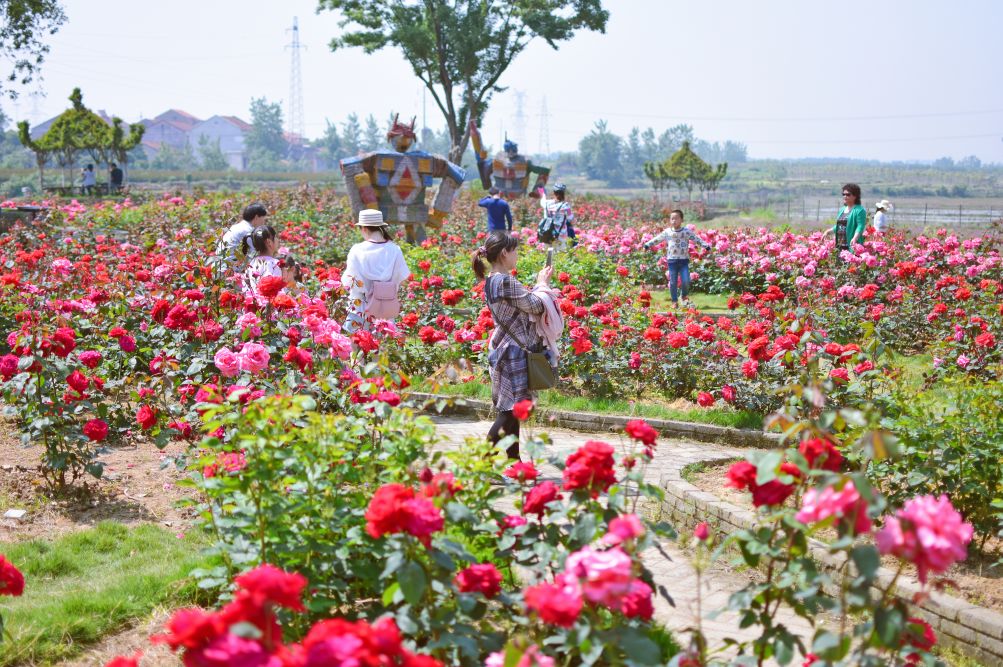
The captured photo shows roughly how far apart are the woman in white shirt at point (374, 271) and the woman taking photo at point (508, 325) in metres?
1.33

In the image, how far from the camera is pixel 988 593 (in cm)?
380

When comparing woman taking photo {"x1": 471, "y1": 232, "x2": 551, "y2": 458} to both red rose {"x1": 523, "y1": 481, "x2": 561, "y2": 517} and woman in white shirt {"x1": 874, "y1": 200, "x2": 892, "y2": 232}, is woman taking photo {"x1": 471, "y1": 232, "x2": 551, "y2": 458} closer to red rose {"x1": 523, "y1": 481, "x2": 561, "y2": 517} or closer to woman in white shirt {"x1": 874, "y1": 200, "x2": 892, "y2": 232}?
red rose {"x1": 523, "y1": 481, "x2": 561, "y2": 517}

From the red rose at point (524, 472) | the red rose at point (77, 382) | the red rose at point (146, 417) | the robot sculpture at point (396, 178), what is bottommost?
the red rose at point (146, 417)

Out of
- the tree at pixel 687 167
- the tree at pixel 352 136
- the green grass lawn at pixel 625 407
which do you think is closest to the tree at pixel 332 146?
the tree at pixel 352 136

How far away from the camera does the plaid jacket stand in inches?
200

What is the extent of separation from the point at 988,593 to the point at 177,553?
330 centimetres

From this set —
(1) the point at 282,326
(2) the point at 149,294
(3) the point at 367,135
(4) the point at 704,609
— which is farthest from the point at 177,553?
(3) the point at 367,135

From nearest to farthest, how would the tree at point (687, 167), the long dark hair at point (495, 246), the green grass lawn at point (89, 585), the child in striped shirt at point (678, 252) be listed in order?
the green grass lawn at point (89, 585) < the long dark hair at point (495, 246) < the child in striped shirt at point (678, 252) < the tree at point (687, 167)

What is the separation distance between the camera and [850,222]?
9805 mm

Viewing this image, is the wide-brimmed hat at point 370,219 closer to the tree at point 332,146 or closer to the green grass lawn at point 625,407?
the green grass lawn at point 625,407

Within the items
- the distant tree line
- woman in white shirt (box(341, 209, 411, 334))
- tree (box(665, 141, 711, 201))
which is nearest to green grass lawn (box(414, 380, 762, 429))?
woman in white shirt (box(341, 209, 411, 334))

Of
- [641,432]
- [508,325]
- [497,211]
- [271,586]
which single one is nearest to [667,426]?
[508,325]

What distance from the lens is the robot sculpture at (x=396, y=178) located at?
12.4m

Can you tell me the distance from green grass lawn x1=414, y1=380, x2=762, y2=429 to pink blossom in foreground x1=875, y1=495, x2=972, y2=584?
4522 mm
